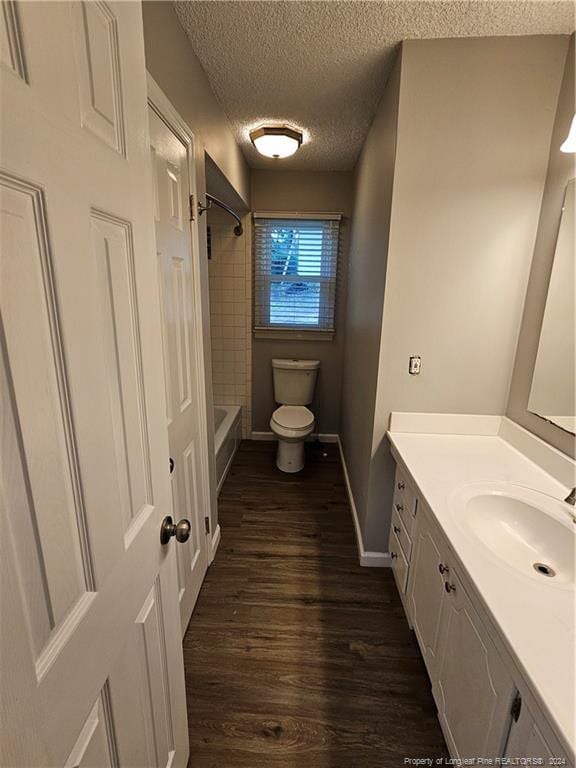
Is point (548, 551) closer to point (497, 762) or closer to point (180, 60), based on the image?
point (497, 762)

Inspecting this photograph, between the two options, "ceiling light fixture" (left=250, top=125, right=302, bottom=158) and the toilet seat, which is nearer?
"ceiling light fixture" (left=250, top=125, right=302, bottom=158)

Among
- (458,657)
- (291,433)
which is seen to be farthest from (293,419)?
(458,657)

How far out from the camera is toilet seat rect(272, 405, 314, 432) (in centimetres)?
288

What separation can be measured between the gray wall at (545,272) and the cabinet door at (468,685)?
29.9 inches

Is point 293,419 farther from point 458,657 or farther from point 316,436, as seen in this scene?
point 458,657

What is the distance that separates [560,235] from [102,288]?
1719mm

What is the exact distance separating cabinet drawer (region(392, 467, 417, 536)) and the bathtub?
1283 millimetres

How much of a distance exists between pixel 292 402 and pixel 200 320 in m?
1.82

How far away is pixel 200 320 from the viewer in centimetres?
168

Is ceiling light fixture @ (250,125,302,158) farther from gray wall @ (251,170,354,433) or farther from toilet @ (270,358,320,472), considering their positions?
toilet @ (270,358,320,472)

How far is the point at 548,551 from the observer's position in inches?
45.4

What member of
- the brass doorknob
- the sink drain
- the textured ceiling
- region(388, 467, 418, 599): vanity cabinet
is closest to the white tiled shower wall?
the textured ceiling

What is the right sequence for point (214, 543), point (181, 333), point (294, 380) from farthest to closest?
point (294, 380), point (214, 543), point (181, 333)

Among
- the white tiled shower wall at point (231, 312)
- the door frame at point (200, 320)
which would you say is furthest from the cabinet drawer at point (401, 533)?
the white tiled shower wall at point (231, 312)
